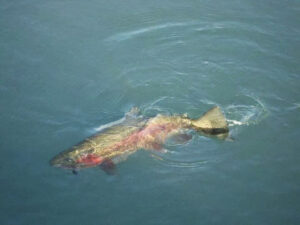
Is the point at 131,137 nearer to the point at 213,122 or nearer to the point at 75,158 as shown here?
the point at 75,158

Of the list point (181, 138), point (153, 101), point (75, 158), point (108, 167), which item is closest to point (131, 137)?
point (108, 167)

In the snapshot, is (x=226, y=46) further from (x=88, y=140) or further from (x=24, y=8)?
(x=24, y=8)

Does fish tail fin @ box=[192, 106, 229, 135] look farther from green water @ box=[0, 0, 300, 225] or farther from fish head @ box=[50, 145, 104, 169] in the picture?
fish head @ box=[50, 145, 104, 169]

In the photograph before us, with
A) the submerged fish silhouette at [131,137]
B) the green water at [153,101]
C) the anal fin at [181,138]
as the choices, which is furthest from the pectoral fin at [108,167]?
the anal fin at [181,138]

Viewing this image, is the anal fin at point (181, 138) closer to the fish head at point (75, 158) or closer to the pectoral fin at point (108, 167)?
the pectoral fin at point (108, 167)

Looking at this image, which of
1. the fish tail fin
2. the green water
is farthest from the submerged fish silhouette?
the green water

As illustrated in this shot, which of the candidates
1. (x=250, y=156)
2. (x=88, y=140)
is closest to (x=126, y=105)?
(x=88, y=140)

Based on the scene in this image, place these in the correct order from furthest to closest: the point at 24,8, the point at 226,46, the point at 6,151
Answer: the point at 24,8 → the point at 226,46 → the point at 6,151
